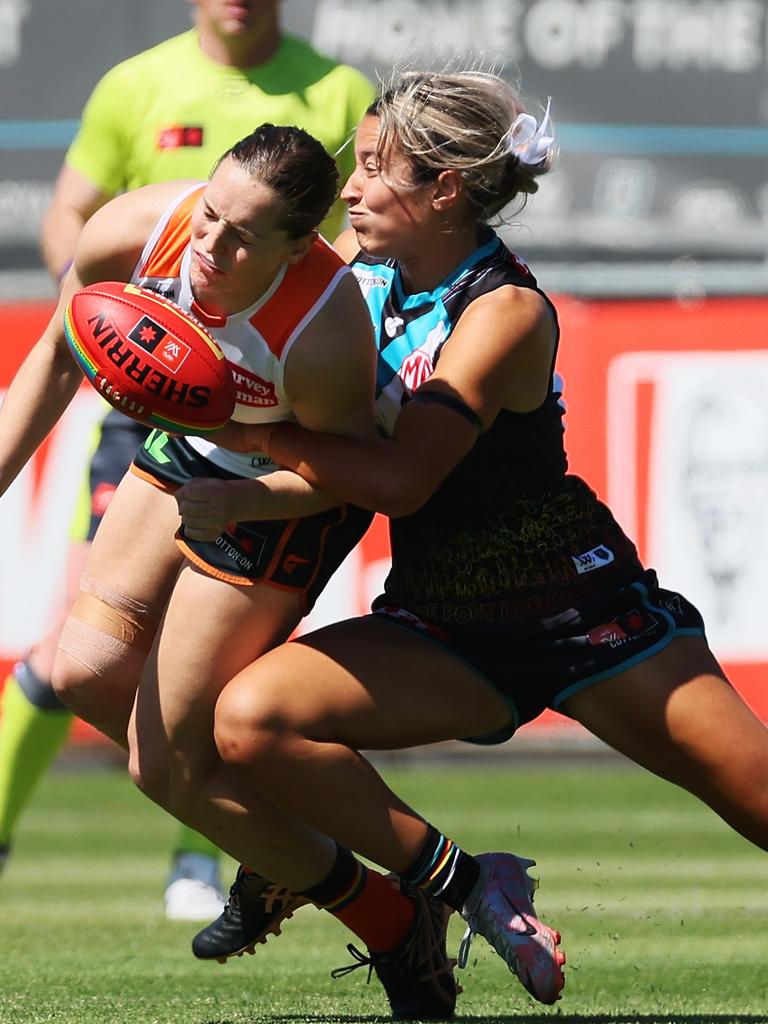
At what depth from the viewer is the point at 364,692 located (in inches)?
146

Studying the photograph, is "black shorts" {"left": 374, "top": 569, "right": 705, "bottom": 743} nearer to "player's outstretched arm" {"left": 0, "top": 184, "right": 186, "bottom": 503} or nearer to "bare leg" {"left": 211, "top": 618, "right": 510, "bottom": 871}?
"bare leg" {"left": 211, "top": 618, "right": 510, "bottom": 871}

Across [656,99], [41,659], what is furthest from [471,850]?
[656,99]

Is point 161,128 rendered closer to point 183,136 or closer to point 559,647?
point 183,136

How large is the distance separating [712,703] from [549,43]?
6510 millimetres

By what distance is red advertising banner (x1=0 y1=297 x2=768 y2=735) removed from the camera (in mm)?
8477

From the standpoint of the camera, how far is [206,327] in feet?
12.0

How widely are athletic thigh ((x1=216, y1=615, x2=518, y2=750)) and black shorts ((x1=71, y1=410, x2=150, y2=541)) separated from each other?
1774 millimetres

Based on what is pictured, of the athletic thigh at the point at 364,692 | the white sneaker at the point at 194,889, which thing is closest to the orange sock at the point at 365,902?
the athletic thigh at the point at 364,692

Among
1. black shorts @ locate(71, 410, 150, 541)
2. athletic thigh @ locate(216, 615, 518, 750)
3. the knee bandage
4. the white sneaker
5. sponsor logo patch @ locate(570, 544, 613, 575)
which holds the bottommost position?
the white sneaker

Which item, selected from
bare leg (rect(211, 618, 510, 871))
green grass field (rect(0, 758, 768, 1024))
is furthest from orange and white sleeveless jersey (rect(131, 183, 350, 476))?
green grass field (rect(0, 758, 768, 1024))

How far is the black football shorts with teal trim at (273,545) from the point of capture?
12.7ft

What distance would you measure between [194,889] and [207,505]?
2.23 metres

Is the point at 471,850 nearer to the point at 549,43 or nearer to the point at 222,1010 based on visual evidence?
the point at 222,1010

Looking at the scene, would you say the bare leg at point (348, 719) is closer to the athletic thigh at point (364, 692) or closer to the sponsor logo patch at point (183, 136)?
the athletic thigh at point (364, 692)
